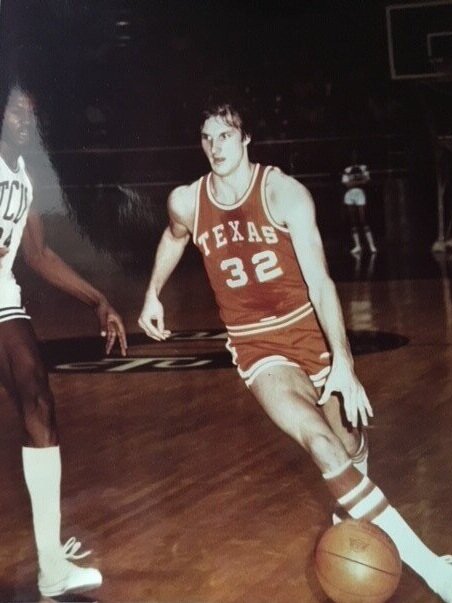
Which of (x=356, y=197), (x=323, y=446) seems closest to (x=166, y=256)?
(x=323, y=446)

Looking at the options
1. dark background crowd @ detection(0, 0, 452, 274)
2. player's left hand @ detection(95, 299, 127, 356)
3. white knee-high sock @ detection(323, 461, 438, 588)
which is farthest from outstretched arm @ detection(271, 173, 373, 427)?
player's left hand @ detection(95, 299, 127, 356)

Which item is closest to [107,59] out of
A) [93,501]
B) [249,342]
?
[249,342]

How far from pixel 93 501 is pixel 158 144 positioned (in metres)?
1.31

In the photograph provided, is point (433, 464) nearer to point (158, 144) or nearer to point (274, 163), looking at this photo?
point (274, 163)

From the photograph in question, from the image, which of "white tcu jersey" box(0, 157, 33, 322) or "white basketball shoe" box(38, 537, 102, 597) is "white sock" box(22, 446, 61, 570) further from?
"white tcu jersey" box(0, 157, 33, 322)

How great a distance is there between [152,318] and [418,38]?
1.50 meters

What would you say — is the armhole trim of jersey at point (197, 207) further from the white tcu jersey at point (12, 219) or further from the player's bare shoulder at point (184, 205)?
the white tcu jersey at point (12, 219)

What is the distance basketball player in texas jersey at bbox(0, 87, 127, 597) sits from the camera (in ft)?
11.8

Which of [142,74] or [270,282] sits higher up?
[142,74]

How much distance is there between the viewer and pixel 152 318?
151 inches

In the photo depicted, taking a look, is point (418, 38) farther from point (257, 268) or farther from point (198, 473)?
point (198, 473)

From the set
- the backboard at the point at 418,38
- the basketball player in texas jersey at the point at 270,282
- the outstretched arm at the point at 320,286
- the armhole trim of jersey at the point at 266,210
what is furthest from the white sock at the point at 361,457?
the backboard at the point at 418,38

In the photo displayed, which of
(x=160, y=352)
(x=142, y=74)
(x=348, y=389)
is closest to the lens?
(x=348, y=389)

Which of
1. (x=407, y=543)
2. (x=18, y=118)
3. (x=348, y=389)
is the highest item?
(x=18, y=118)
